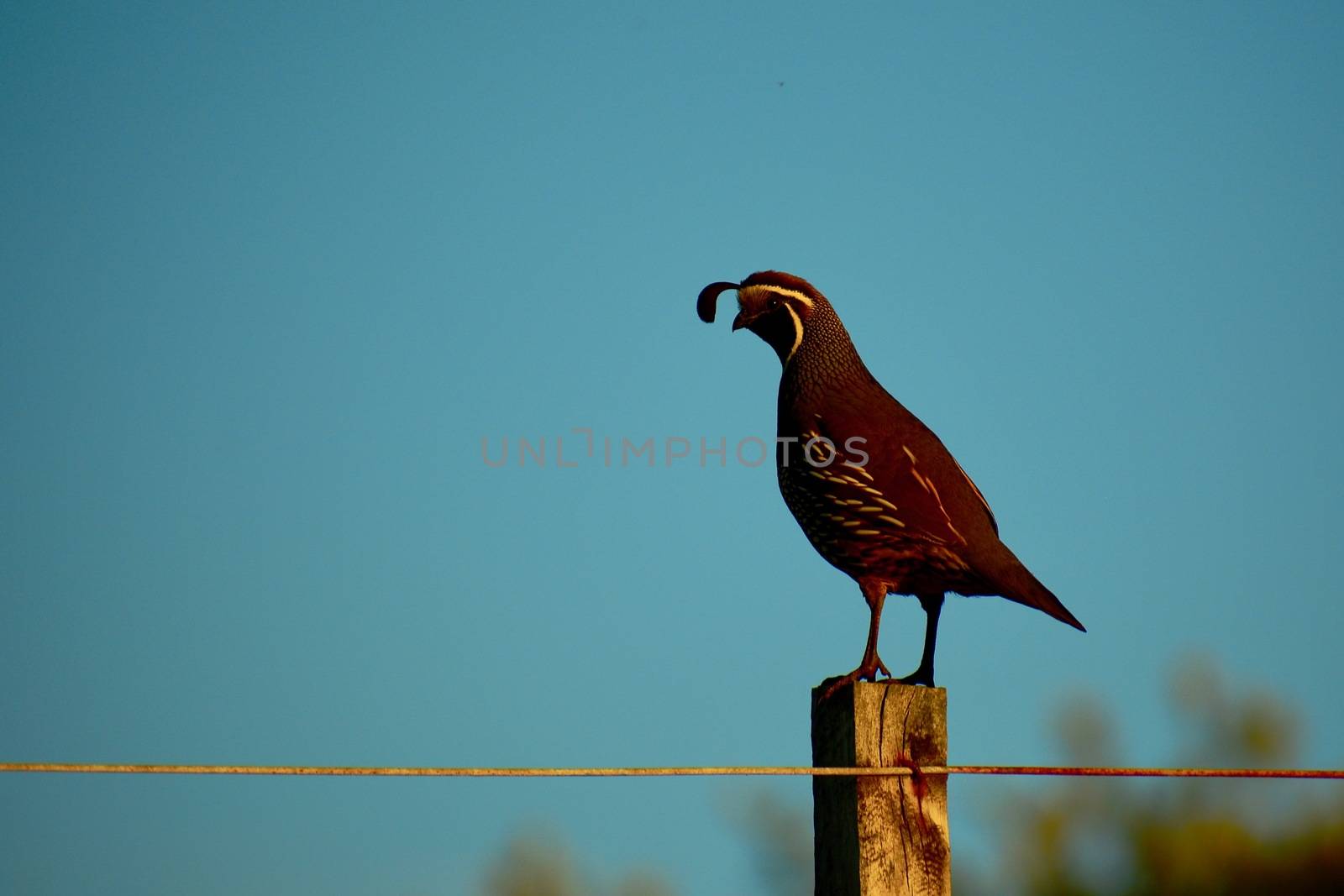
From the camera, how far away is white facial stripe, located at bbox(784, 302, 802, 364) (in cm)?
605

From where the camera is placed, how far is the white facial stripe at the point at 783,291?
6203 millimetres

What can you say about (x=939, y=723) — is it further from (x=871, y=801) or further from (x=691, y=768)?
(x=691, y=768)

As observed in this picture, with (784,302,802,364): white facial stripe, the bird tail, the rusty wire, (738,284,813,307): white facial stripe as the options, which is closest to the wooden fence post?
the rusty wire

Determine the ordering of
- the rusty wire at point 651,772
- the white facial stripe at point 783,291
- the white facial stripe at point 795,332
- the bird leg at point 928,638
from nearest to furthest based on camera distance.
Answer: the rusty wire at point 651,772
the bird leg at point 928,638
the white facial stripe at point 795,332
the white facial stripe at point 783,291

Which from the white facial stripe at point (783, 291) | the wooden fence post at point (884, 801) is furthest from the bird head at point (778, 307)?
the wooden fence post at point (884, 801)

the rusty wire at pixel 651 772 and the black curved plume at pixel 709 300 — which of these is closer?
the rusty wire at pixel 651 772

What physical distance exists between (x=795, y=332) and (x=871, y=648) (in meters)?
1.90

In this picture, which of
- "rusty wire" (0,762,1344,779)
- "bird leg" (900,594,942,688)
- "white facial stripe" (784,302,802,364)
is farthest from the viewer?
"white facial stripe" (784,302,802,364)

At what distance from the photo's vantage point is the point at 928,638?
512 centimetres

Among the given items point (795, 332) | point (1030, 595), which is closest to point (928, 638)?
point (1030, 595)

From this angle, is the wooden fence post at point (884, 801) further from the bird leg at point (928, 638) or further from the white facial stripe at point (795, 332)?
the white facial stripe at point (795, 332)

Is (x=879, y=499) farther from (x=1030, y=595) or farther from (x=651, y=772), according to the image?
(x=651, y=772)

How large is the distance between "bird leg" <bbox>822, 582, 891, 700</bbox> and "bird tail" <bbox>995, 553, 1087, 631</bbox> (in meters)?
0.46

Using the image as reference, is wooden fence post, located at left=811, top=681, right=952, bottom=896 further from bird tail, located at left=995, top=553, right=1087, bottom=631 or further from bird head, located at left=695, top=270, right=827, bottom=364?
bird head, located at left=695, top=270, right=827, bottom=364
